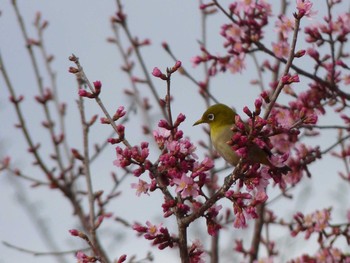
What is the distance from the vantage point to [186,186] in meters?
2.71

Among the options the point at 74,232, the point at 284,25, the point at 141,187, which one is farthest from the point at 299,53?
the point at 284,25

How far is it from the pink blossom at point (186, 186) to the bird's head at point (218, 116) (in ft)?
3.31

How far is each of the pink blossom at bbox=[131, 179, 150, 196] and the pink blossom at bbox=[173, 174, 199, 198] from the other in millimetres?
221

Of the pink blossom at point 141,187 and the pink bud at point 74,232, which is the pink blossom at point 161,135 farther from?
the pink bud at point 74,232

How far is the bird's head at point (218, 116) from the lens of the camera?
3711 millimetres

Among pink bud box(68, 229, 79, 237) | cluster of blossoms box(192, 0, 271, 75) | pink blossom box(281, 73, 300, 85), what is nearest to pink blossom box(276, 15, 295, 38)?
cluster of blossoms box(192, 0, 271, 75)

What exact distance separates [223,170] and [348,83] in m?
1.66

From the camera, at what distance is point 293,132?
9.44ft

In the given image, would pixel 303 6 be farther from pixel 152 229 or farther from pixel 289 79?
pixel 152 229

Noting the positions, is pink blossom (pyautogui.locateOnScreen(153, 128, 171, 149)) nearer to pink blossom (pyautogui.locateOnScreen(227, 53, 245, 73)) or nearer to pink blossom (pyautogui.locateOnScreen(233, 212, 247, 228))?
pink blossom (pyautogui.locateOnScreen(233, 212, 247, 228))

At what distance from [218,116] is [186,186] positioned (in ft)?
3.69

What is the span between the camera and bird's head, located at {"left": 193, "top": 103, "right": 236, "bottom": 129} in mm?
3711

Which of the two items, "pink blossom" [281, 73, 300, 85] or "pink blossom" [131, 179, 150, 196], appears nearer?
"pink blossom" [281, 73, 300, 85]

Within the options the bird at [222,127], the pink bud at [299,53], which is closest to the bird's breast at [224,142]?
Result: the bird at [222,127]
